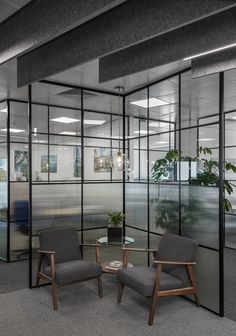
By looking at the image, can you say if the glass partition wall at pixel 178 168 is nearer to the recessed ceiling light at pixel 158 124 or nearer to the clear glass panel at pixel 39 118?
the recessed ceiling light at pixel 158 124

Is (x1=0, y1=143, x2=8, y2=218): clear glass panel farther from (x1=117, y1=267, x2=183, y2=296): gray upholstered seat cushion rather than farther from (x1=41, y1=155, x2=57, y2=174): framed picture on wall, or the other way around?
(x1=117, y1=267, x2=183, y2=296): gray upholstered seat cushion

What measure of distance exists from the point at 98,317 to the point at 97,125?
3134 millimetres

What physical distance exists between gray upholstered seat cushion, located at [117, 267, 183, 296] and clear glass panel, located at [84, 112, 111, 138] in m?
2.46

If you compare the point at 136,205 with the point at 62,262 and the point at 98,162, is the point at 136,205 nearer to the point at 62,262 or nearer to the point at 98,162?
the point at 98,162

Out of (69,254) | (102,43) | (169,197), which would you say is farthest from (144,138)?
(102,43)

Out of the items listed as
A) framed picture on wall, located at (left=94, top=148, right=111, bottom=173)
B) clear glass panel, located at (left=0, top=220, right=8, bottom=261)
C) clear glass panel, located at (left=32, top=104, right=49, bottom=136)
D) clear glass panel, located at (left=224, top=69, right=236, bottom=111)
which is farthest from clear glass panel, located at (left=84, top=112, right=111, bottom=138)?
clear glass panel, located at (left=0, top=220, right=8, bottom=261)

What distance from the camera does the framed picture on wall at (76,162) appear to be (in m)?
4.97

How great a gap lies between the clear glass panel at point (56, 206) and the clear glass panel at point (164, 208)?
1.27 m

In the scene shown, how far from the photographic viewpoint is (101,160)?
5.30 meters

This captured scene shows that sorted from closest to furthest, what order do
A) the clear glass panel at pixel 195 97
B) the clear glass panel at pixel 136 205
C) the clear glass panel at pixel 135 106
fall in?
the clear glass panel at pixel 195 97 → the clear glass panel at pixel 136 205 → the clear glass panel at pixel 135 106

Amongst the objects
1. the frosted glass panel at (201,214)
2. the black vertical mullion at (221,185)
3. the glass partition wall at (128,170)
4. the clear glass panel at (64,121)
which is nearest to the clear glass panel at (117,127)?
the glass partition wall at (128,170)

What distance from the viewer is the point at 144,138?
4934 mm

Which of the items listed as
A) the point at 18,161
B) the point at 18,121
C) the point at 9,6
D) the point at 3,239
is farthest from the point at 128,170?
the point at 9,6

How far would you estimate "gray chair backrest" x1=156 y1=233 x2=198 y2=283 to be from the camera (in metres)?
3.63
